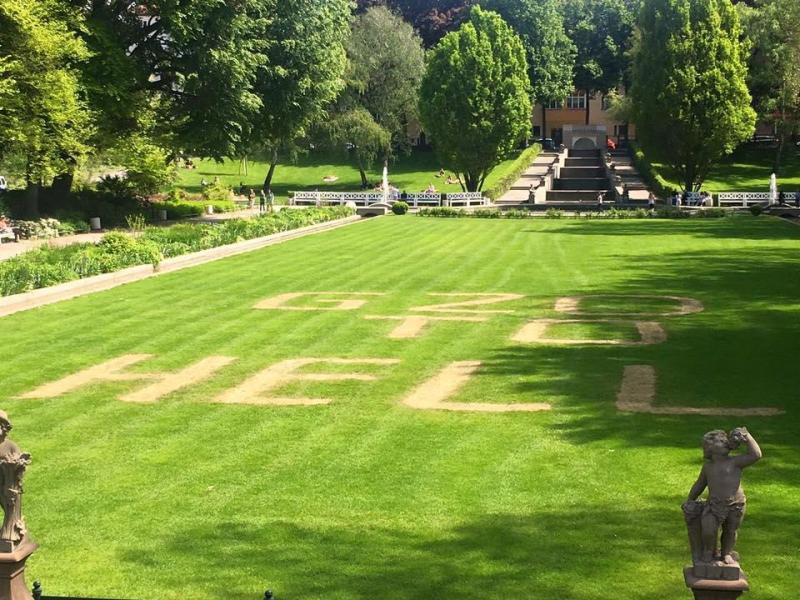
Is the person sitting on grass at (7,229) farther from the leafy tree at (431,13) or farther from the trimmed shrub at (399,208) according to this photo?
the leafy tree at (431,13)

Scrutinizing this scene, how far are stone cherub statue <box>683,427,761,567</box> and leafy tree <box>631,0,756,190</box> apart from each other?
5413cm

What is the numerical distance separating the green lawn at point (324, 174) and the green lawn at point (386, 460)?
58.5 metres

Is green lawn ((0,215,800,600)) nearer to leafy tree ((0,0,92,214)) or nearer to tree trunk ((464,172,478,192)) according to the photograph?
leafy tree ((0,0,92,214))

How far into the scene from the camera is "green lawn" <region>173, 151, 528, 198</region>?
258ft

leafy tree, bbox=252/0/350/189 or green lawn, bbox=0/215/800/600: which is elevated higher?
leafy tree, bbox=252/0/350/189

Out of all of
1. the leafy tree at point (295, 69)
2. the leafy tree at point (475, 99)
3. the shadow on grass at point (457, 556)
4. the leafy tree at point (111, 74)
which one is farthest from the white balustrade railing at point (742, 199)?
the shadow on grass at point (457, 556)

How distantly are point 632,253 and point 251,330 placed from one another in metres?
16.7

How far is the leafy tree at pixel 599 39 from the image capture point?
313 ft

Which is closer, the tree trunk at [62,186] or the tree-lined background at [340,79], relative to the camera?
the tree-lined background at [340,79]

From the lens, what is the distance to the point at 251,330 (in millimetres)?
17172

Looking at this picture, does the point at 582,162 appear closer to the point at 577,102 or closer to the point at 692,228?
the point at 577,102

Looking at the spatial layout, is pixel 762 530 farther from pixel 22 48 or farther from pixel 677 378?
pixel 22 48

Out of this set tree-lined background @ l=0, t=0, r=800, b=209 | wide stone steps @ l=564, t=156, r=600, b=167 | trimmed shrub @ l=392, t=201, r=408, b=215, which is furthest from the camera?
wide stone steps @ l=564, t=156, r=600, b=167

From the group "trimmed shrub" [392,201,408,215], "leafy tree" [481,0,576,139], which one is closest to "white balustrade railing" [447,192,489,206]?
"trimmed shrub" [392,201,408,215]
